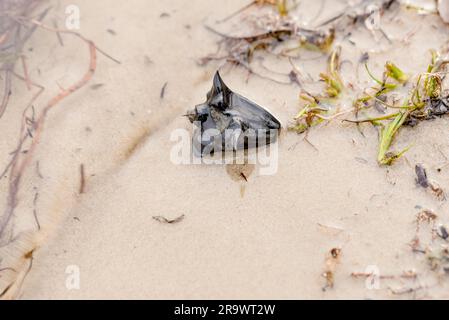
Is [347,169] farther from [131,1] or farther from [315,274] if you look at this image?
[131,1]

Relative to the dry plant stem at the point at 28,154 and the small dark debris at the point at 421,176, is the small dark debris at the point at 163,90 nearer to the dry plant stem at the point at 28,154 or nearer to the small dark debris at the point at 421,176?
the dry plant stem at the point at 28,154

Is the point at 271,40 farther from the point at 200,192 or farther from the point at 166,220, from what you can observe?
the point at 166,220

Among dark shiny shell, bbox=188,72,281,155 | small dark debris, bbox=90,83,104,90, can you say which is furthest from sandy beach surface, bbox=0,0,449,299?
dark shiny shell, bbox=188,72,281,155

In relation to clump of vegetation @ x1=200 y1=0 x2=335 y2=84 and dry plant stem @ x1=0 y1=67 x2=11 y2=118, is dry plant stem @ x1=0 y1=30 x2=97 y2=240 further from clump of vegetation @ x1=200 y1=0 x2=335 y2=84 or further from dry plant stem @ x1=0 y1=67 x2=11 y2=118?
clump of vegetation @ x1=200 y1=0 x2=335 y2=84

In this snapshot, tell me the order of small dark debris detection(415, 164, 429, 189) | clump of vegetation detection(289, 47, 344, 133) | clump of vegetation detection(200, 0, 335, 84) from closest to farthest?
1. small dark debris detection(415, 164, 429, 189)
2. clump of vegetation detection(289, 47, 344, 133)
3. clump of vegetation detection(200, 0, 335, 84)

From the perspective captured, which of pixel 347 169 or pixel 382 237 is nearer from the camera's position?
pixel 382 237

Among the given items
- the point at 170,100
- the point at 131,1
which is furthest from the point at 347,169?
the point at 131,1

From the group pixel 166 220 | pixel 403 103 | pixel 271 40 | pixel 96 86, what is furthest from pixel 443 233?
pixel 96 86
